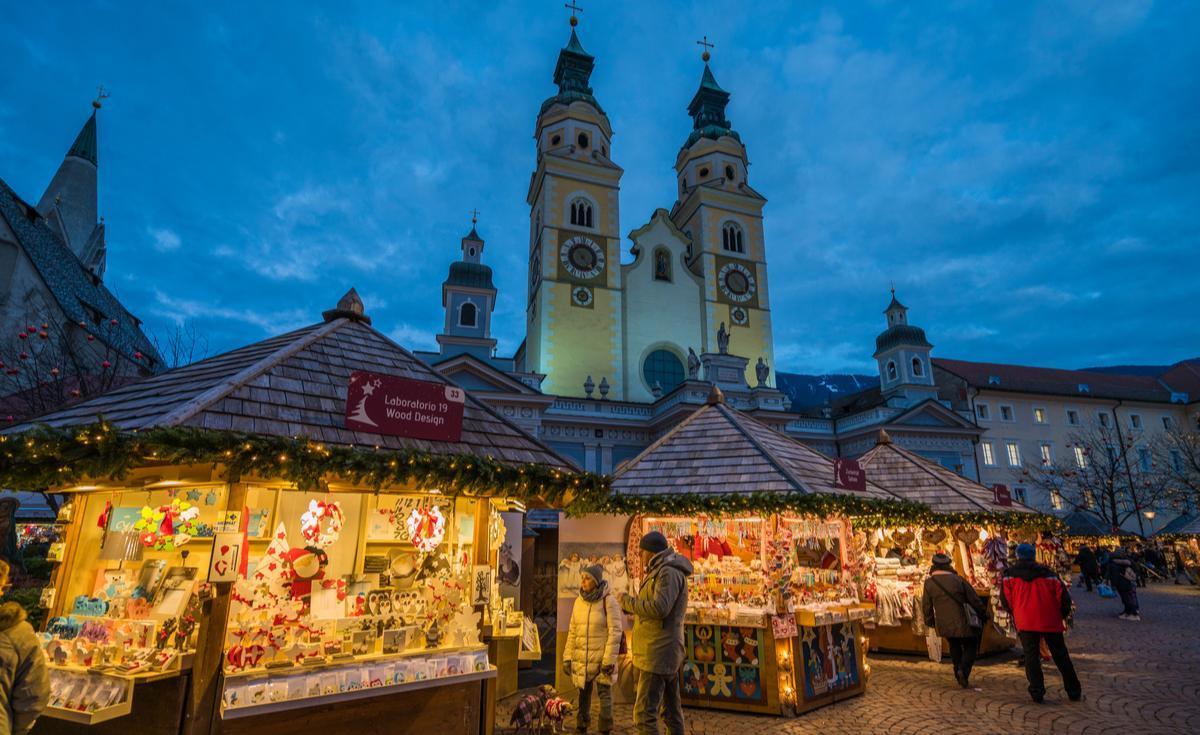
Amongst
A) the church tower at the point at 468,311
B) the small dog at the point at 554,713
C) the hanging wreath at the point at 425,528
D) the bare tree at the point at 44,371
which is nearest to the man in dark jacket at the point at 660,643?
the small dog at the point at 554,713

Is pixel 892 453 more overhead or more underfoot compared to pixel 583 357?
more underfoot

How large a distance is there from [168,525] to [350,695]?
8.00 feet

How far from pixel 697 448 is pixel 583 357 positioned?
21198mm

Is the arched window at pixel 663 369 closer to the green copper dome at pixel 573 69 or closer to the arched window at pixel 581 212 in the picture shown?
the arched window at pixel 581 212

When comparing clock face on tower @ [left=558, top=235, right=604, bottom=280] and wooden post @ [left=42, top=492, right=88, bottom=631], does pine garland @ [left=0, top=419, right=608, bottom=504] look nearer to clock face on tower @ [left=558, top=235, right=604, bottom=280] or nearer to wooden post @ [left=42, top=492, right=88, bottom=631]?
wooden post @ [left=42, top=492, right=88, bottom=631]

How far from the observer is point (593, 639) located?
19.8 ft

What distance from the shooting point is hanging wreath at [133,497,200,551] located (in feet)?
17.1

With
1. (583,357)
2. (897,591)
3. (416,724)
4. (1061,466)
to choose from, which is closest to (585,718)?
(416,724)

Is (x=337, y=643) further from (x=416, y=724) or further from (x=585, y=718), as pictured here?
(x=585, y=718)

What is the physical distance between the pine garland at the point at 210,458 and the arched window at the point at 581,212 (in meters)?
28.0

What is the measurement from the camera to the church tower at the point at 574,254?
29516 millimetres

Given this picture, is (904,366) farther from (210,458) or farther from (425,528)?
(210,458)

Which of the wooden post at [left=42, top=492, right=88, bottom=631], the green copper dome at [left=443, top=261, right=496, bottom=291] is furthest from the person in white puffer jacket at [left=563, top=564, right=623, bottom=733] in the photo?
the green copper dome at [left=443, top=261, right=496, bottom=291]

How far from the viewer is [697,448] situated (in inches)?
340
